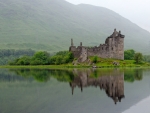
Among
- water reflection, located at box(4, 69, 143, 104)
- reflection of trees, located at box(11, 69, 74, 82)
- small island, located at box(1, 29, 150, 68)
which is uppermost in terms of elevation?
small island, located at box(1, 29, 150, 68)

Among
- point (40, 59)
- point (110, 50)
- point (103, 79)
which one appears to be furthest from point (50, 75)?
point (40, 59)

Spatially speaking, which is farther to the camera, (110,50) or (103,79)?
(110,50)

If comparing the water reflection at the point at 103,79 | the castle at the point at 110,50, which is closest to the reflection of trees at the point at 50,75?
the water reflection at the point at 103,79

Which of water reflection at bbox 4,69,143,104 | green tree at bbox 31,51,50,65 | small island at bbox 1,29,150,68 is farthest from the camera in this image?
green tree at bbox 31,51,50,65

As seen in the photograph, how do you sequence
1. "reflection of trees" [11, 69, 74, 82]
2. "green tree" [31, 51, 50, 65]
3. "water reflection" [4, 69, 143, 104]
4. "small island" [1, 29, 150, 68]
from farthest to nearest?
"green tree" [31, 51, 50, 65], "small island" [1, 29, 150, 68], "reflection of trees" [11, 69, 74, 82], "water reflection" [4, 69, 143, 104]

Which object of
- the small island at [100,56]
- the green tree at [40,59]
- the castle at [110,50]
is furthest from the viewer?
the green tree at [40,59]

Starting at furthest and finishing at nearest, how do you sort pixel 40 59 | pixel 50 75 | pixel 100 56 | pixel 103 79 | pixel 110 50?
pixel 40 59
pixel 100 56
pixel 110 50
pixel 50 75
pixel 103 79

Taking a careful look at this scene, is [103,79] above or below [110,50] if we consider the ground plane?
below

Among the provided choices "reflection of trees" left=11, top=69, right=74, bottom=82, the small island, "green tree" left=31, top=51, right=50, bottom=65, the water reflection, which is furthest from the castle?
the water reflection

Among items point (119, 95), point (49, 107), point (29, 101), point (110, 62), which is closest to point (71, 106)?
point (49, 107)

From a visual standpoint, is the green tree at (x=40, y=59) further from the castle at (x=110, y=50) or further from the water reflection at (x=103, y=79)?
the water reflection at (x=103, y=79)

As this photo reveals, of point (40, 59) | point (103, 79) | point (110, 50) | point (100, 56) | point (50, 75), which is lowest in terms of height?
point (50, 75)

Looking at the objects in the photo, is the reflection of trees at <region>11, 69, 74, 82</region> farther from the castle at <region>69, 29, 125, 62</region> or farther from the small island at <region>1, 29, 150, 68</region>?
the castle at <region>69, 29, 125, 62</region>

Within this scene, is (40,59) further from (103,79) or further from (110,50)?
(103,79)
